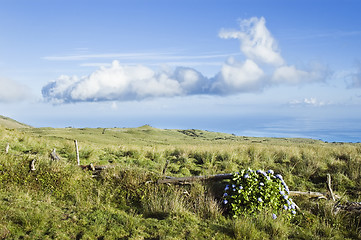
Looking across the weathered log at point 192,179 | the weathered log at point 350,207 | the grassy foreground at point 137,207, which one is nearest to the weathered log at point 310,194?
the grassy foreground at point 137,207

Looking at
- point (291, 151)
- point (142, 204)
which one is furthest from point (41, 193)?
point (291, 151)

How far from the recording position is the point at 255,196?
830 cm

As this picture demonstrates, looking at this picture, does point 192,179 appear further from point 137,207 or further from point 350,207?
point 350,207

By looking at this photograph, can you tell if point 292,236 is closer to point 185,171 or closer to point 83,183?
point 83,183

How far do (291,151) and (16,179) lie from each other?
1573 cm

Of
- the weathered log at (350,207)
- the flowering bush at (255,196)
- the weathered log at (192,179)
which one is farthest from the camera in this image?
the weathered log at (192,179)

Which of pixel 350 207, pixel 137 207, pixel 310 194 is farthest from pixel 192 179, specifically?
pixel 350 207

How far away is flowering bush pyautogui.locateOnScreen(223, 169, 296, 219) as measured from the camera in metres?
8.15

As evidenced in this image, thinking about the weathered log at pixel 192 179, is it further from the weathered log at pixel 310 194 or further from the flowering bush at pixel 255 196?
the weathered log at pixel 310 194

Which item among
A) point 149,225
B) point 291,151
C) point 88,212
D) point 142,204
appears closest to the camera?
point 149,225

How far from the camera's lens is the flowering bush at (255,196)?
26.7ft

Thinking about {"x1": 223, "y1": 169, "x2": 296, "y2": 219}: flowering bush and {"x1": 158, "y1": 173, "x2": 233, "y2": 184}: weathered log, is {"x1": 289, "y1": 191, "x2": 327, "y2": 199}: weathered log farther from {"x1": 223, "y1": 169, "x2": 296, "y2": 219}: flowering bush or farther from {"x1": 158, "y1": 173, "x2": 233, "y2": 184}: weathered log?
{"x1": 158, "y1": 173, "x2": 233, "y2": 184}: weathered log

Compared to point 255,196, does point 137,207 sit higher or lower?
lower

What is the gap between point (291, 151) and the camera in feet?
62.2
